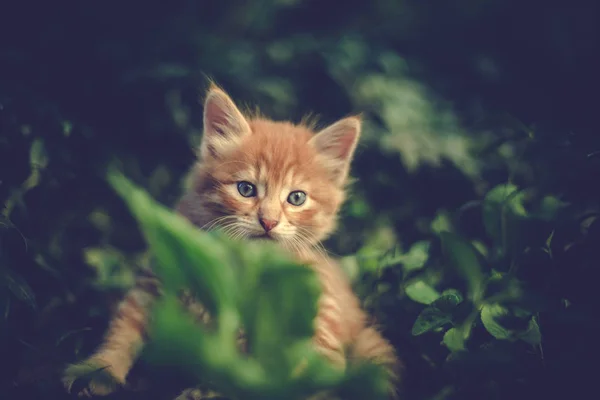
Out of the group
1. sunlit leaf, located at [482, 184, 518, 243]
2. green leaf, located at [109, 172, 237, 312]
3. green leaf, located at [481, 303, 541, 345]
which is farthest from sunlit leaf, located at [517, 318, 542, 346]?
green leaf, located at [109, 172, 237, 312]

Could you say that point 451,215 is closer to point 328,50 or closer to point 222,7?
point 328,50

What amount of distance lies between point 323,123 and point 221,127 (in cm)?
64

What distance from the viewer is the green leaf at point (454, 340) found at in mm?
1003

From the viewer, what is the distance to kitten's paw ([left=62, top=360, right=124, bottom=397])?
0.94 meters

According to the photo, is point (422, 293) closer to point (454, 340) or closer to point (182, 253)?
point (454, 340)

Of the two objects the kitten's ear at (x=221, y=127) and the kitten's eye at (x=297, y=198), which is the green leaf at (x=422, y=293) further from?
the kitten's ear at (x=221, y=127)

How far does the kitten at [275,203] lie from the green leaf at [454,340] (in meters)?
0.26

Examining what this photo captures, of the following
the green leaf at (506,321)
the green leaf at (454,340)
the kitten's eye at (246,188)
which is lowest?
the green leaf at (454,340)

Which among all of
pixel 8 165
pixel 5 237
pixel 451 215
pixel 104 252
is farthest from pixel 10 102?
pixel 451 215

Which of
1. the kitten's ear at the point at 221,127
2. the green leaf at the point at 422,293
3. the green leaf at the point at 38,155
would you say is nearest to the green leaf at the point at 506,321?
the green leaf at the point at 422,293

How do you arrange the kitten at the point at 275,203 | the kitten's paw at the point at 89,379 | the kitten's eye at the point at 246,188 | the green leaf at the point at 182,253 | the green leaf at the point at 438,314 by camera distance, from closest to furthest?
the green leaf at the point at 182,253
the kitten's paw at the point at 89,379
the green leaf at the point at 438,314
the kitten at the point at 275,203
the kitten's eye at the point at 246,188

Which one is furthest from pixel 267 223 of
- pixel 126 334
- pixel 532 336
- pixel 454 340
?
pixel 532 336

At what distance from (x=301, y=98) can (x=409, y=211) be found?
2.45 ft

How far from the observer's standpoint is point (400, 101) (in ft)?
6.81
